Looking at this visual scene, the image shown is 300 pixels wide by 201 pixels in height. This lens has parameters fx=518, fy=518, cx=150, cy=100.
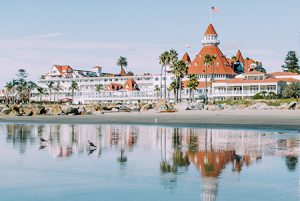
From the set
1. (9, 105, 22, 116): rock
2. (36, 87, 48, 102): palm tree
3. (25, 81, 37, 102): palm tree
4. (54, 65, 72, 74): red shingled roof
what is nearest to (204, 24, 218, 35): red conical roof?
(54, 65, 72, 74): red shingled roof

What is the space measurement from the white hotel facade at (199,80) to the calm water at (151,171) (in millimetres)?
74984

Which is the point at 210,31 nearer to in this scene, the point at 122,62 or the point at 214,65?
the point at 214,65

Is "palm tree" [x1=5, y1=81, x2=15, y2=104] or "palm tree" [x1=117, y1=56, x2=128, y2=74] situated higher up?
"palm tree" [x1=117, y1=56, x2=128, y2=74]

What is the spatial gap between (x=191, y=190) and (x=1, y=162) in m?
9.38

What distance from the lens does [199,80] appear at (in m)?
119

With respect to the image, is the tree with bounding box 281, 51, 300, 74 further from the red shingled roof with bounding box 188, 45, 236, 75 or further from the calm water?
the calm water

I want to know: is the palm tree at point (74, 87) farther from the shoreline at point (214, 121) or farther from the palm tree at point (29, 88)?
the shoreline at point (214, 121)

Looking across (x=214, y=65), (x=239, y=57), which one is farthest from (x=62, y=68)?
(x=214, y=65)

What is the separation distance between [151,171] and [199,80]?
102m

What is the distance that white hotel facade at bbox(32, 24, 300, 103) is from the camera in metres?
101

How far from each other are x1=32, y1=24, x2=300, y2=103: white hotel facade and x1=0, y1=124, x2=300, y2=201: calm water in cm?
7498

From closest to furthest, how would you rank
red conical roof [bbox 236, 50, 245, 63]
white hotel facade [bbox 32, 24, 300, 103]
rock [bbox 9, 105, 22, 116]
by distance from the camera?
rock [bbox 9, 105, 22, 116]
white hotel facade [bbox 32, 24, 300, 103]
red conical roof [bbox 236, 50, 245, 63]

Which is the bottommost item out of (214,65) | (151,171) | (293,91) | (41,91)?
(151,171)

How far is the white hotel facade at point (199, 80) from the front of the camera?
101m
